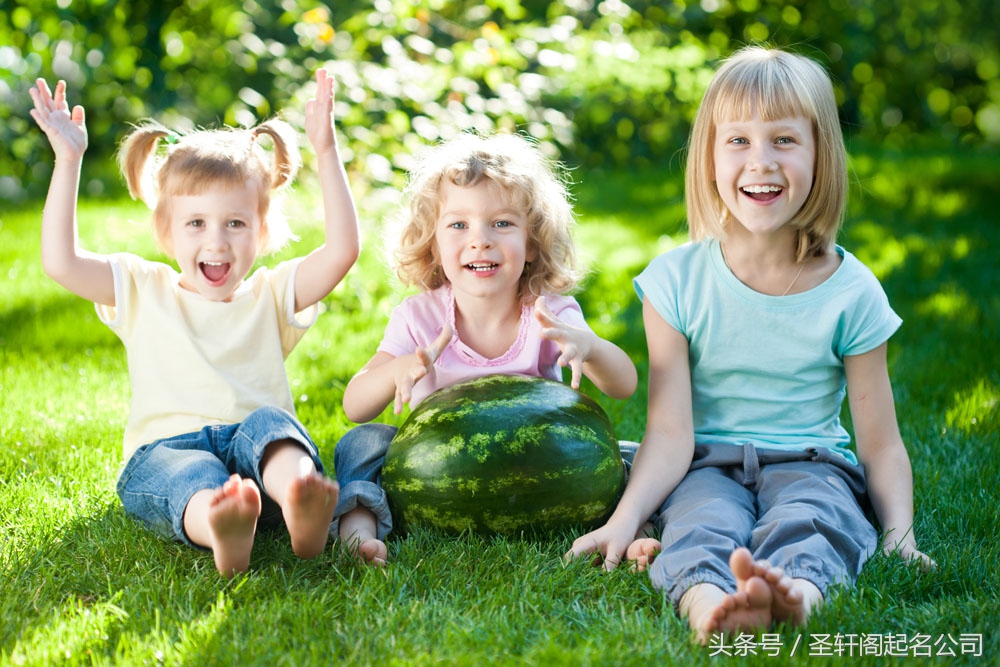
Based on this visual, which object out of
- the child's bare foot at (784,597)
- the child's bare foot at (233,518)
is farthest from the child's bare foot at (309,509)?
the child's bare foot at (784,597)

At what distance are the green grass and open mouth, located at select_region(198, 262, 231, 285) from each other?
83 centimetres

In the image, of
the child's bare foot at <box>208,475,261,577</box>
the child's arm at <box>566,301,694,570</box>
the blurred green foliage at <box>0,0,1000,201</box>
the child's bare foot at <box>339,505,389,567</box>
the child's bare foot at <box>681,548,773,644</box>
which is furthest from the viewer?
the blurred green foliage at <box>0,0,1000,201</box>

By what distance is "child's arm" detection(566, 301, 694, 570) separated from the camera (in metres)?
3.21

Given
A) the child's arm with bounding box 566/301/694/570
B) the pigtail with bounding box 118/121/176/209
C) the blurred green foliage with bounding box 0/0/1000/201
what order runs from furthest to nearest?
the blurred green foliage with bounding box 0/0/1000/201
the pigtail with bounding box 118/121/176/209
the child's arm with bounding box 566/301/694/570

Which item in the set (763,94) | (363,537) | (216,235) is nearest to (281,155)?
(216,235)

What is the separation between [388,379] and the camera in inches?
138

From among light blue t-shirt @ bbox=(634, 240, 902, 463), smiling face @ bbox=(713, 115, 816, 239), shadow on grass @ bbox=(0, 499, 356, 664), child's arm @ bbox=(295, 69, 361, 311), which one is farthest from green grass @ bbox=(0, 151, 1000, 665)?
smiling face @ bbox=(713, 115, 816, 239)

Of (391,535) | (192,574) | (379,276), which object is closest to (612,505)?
(391,535)

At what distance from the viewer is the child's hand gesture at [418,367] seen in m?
3.24

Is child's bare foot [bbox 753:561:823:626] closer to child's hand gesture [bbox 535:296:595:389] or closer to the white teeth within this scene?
child's hand gesture [bbox 535:296:595:389]

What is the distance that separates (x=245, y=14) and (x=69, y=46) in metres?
1.88

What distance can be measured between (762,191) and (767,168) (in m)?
0.08

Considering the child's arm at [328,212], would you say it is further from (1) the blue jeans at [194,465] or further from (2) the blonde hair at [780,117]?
(2) the blonde hair at [780,117]

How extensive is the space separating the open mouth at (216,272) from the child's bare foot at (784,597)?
2.05m
